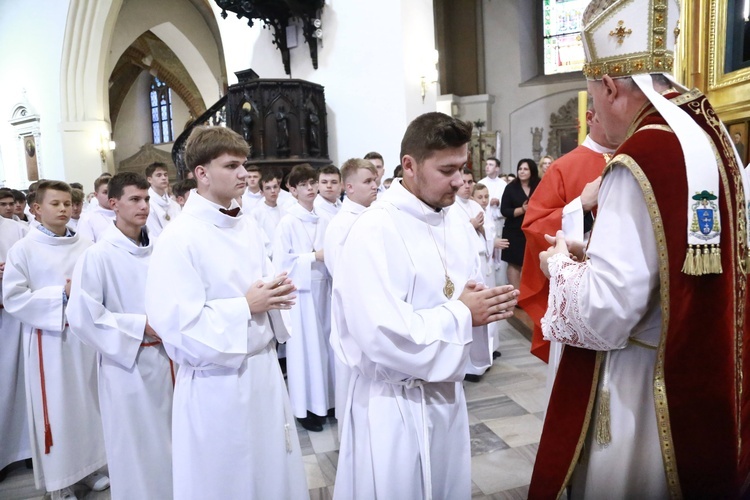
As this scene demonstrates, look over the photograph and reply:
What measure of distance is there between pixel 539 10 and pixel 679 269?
51.2ft

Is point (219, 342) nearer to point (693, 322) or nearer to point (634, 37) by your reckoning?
point (693, 322)

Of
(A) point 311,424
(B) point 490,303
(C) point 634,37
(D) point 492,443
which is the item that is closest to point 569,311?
(B) point 490,303

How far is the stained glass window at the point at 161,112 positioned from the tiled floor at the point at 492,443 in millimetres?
21284

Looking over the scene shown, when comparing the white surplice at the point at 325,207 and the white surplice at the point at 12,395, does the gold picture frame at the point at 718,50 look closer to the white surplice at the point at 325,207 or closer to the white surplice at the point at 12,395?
the white surplice at the point at 325,207

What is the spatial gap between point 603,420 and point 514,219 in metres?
5.08

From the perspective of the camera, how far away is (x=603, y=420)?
5.36 feet

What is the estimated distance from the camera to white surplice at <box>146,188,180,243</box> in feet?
17.9

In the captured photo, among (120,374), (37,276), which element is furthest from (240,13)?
(120,374)

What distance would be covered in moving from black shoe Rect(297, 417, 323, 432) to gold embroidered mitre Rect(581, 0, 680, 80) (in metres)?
3.20

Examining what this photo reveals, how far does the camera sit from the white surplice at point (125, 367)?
106 inches

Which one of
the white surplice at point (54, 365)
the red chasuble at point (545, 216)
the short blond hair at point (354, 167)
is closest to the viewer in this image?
the red chasuble at point (545, 216)

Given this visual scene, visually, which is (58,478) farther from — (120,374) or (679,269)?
(679,269)

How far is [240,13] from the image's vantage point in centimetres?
826

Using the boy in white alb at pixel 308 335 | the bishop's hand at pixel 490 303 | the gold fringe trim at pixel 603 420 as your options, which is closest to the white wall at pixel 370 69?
the boy in white alb at pixel 308 335
